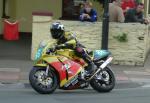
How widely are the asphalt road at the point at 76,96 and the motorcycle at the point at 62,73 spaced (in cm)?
18

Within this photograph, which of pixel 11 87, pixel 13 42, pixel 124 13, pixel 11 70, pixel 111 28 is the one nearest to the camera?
pixel 11 87

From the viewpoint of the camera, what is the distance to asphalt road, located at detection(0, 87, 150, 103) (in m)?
10.9

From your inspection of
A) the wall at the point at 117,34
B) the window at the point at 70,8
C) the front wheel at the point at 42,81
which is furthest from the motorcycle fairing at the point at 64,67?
the window at the point at 70,8

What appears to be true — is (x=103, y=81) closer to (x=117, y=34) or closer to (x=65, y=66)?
(x=65, y=66)

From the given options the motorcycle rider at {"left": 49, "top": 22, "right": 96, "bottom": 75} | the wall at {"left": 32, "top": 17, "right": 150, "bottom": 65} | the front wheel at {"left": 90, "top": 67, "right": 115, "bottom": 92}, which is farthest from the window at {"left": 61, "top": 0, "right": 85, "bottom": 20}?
the motorcycle rider at {"left": 49, "top": 22, "right": 96, "bottom": 75}

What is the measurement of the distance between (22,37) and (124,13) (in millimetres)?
5505

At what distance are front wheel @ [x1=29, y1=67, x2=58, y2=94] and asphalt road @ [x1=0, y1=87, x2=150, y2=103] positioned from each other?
0.46ft

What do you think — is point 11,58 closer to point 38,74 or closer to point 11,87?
point 11,87

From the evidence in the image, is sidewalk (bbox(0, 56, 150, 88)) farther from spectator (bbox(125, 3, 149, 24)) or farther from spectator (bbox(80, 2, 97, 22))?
spectator (bbox(80, 2, 97, 22))

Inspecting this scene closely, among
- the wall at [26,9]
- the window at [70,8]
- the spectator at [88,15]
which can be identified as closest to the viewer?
the spectator at [88,15]

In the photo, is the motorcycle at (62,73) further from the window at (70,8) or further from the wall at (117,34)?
the window at (70,8)

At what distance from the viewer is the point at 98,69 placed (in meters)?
12.1

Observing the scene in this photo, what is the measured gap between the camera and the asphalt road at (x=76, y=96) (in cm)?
1091

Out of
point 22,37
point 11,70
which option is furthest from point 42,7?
point 11,70
